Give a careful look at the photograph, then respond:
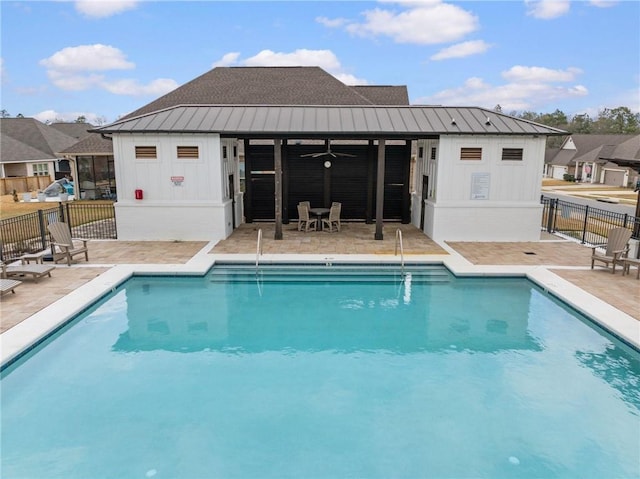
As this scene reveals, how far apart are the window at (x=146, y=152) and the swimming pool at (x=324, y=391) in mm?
5577

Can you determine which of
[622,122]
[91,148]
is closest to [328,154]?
[91,148]

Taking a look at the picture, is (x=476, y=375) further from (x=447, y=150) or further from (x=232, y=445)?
(x=447, y=150)

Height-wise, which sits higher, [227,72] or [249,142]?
[227,72]

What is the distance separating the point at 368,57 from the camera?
39.4 meters

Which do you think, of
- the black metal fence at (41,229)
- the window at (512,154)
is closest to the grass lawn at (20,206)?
the black metal fence at (41,229)

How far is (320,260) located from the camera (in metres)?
12.6

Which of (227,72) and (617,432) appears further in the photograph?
(227,72)

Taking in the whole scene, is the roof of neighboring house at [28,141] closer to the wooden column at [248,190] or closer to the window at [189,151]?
the wooden column at [248,190]

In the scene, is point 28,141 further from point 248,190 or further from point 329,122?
point 329,122

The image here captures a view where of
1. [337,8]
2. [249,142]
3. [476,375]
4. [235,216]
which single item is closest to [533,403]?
[476,375]

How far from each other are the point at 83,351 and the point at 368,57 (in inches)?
1451

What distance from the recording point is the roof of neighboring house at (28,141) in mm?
33875

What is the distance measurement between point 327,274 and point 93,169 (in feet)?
69.9

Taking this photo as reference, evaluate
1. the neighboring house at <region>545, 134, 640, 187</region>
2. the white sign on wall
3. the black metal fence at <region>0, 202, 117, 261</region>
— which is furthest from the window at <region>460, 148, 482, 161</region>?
the neighboring house at <region>545, 134, 640, 187</region>
